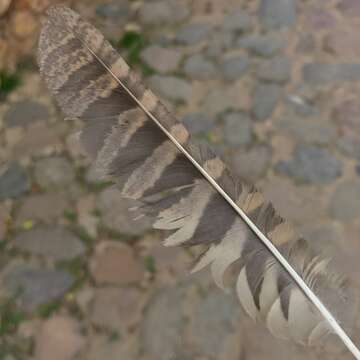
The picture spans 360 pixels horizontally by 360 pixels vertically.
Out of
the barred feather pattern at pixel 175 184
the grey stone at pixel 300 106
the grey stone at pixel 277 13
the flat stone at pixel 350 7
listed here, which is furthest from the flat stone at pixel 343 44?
the barred feather pattern at pixel 175 184

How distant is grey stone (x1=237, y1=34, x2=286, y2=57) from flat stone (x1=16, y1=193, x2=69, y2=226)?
131 cm

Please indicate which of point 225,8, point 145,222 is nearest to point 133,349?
point 145,222

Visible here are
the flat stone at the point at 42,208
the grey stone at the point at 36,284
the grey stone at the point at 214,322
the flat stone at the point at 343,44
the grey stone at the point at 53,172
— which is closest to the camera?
the grey stone at the point at 214,322

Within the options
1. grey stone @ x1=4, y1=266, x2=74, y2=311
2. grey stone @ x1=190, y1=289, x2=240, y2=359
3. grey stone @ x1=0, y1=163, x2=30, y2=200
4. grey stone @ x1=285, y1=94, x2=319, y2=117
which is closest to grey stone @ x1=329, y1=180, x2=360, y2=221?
grey stone @ x1=285, y1=94, x2=319, y2=117

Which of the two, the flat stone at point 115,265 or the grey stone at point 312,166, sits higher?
the grey stone at point 312,166

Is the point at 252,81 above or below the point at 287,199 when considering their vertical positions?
above

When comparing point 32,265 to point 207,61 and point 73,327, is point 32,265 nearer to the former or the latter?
point 73,327

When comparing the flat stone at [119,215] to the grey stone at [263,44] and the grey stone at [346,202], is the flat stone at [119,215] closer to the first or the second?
the grey stone at [346,202]

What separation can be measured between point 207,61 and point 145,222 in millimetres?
1067

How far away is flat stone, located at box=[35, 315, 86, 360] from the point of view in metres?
2.06

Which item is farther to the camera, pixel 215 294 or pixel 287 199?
pixel 287 199

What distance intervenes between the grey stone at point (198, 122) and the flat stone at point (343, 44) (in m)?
0.78

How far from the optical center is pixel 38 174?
258 centimetres

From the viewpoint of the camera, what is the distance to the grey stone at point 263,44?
3.00m
